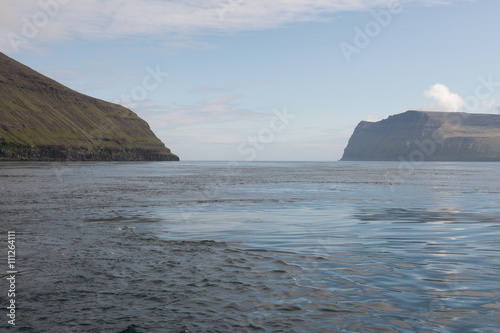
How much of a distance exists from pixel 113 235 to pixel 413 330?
13988 millimetres

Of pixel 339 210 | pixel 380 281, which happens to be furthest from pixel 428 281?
pixel 339 210

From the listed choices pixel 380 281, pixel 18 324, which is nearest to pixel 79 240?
pixel 18 324

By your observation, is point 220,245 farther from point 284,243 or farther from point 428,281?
point 428,281

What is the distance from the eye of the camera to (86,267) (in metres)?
12.4

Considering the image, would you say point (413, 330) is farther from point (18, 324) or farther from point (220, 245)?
point (220, 245)

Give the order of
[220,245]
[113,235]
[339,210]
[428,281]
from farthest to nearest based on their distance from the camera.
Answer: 1. [339,210]
2. [113,235]
3. [220,245]
4. [428,281]

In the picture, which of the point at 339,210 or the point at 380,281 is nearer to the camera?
the point at 380,281

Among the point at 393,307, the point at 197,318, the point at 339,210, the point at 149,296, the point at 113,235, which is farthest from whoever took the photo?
the point at 339,210

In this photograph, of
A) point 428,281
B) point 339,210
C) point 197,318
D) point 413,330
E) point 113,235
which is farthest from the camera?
point 339,210

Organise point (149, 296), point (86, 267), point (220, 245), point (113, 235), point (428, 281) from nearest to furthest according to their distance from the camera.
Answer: point (149, 296) < point (428, 281) < point (86, 267) < point (220, 245) < point (113, 235)

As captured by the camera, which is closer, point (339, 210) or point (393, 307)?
point (393, 307)

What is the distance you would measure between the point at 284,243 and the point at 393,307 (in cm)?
801

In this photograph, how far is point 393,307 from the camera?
29.0ft

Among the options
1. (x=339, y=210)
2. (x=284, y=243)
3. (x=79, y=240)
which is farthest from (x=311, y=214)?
(x=79, y=240)
